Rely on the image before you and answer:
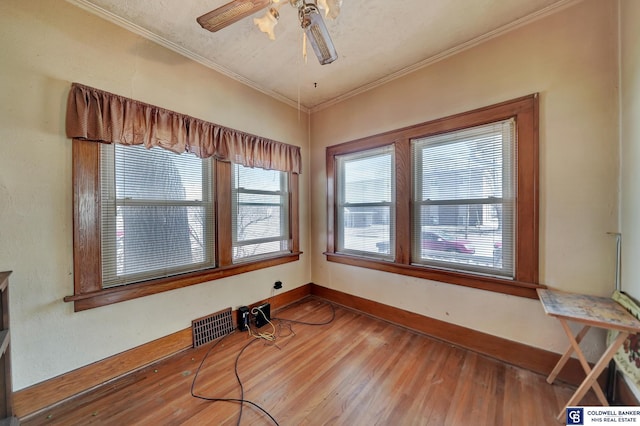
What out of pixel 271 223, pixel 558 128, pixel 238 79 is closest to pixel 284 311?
pixel 271 223

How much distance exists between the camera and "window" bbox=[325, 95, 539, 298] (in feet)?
6.14

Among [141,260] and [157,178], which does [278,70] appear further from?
[141,260]

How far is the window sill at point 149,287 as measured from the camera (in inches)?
65.2

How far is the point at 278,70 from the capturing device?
8.21 feet

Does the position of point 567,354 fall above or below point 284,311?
above

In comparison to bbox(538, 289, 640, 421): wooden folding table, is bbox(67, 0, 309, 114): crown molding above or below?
above

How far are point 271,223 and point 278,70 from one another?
1.78 metres

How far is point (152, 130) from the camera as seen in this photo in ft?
6.37

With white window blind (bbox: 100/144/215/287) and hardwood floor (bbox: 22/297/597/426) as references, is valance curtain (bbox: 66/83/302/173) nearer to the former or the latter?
white window blind (bbox: 100/144/215/287)

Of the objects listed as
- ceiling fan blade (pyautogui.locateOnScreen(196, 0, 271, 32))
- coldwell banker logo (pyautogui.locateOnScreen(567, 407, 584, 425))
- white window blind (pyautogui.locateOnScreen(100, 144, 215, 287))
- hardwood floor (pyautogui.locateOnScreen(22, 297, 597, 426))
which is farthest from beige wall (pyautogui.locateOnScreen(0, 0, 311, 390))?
coldwell banker logo (pyautogui.locateOnScreen(567, 407, 584, 425))

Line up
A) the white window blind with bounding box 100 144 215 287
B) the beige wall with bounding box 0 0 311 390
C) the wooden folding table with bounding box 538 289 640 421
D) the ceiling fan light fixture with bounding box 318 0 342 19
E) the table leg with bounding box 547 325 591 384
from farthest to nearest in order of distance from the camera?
the white window blind with bounding box 100 144 215 287 < the table leg with bounding box 547 325 591 384 < the beige wall with bounding box 0 0 311 390 < the wooden folding table with bounding box 538 289 640 421 < the ceiling fan light fixture with bounding box 318 0 342 19

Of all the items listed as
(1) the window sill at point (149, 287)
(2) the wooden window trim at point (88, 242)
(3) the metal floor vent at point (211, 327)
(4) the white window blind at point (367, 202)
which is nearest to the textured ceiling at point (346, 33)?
(4) the white window blind at point (367, 202)

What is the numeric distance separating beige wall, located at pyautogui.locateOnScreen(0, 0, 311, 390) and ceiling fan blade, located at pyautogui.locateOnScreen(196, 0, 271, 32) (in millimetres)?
1025

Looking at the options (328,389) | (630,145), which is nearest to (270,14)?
(630,145)
